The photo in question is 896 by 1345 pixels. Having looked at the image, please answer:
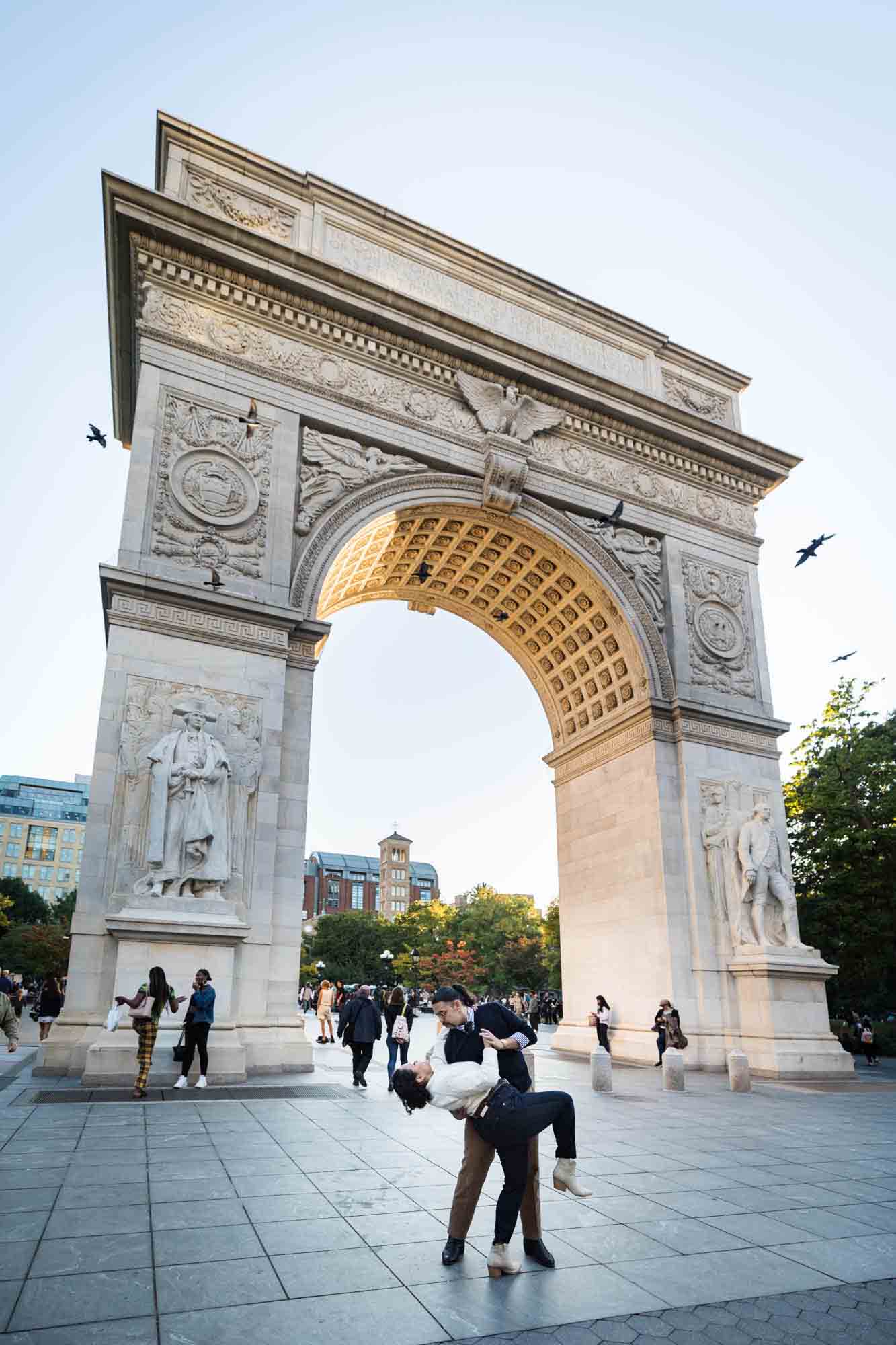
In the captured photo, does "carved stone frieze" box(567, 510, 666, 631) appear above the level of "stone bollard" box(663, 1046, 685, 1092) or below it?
above

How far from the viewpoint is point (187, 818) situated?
15.6 meters

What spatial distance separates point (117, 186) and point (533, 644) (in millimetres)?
15877

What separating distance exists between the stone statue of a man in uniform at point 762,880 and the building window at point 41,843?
11076 cm

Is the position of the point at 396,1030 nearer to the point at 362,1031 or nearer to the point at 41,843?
the point at 362,1031

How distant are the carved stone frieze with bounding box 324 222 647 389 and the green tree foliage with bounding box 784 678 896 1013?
15.9 m

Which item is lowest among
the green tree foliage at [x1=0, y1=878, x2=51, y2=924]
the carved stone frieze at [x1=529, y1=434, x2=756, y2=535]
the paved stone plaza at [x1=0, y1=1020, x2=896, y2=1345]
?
the paved stone plaza at [x1=0, y1=1020, x2=896, y2=1345]

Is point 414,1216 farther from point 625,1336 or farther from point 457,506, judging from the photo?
point 457,506

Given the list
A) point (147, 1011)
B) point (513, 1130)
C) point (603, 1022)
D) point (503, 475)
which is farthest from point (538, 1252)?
point (503, 475)

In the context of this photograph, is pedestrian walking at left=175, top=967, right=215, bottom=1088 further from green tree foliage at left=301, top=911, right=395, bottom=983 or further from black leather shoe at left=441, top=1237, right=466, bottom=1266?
green tree foliage at left=301, top=911, right=395, bottom=983

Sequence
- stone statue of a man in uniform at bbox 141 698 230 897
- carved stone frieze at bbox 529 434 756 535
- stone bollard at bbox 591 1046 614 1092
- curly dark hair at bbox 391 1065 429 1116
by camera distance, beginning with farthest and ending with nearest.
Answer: carved stone frieze at bbox 529 434 756 535
stone statue of a man in uniform at bbox 141 698 230 897
stone bollard at bbox 591 1046 614 1092
curly dark hair at bbox 391 1065 429 1116

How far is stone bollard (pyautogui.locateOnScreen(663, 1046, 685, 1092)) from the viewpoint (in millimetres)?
15711

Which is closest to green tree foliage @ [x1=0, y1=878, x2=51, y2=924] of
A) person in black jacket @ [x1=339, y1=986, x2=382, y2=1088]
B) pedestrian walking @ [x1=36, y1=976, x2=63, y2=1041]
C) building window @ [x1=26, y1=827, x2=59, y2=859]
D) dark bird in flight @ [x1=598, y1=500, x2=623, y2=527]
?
building window @ [x1=26, y1=827, x2=59, y2=859]

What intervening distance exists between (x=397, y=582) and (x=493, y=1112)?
21.3m

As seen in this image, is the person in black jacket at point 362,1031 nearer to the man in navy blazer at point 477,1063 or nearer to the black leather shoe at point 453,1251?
the man in navy blazer at point 477,1063
